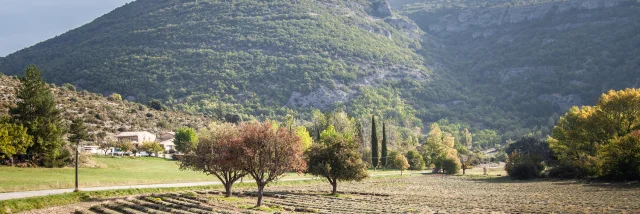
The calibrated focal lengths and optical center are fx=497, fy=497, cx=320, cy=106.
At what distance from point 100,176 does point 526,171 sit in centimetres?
5275

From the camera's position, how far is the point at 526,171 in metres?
67.2

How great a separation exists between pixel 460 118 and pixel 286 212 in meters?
161

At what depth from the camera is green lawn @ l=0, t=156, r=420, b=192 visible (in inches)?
1436

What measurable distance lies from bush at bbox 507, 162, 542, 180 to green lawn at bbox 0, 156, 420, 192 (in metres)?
42.0

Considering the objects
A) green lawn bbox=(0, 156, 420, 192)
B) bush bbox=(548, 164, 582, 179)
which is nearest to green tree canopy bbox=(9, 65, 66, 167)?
green lawn bbox=(0, 156, 420, 192)

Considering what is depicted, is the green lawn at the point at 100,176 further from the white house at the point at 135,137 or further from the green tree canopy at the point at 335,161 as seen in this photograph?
the white house at the point at 135,137

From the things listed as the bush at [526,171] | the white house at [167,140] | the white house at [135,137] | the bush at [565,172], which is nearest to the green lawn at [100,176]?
the white house at [135,137]

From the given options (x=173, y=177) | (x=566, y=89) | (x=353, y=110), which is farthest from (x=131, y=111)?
(x=566, y=89)

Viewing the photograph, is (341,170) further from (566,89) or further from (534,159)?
(566,89)

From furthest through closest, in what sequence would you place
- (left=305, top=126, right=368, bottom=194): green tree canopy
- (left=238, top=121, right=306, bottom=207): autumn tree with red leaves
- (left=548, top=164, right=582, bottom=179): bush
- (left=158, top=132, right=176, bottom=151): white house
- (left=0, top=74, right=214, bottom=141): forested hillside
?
1. (left=158, top=132, right=176, bottom=151): white house
2. (left=0, top=74, right=214, bottom=141): forested hillside
3. (left=548, top=164, right=582, bottom=179): bush
4. (left=305, top=126, right=368, bottom=194): green tree canopy
5. (left=238, top=121, right=306, bottom=207): autumn tree with red leaves

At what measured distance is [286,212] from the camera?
29.4m

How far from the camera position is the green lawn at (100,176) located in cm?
3646

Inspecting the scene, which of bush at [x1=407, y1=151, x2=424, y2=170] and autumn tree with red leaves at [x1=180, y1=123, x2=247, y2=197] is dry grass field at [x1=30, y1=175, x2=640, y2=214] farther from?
bush at [x1=407, y1=151, x2=424, y2=170]

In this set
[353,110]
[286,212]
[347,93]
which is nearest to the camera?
[286,212]
